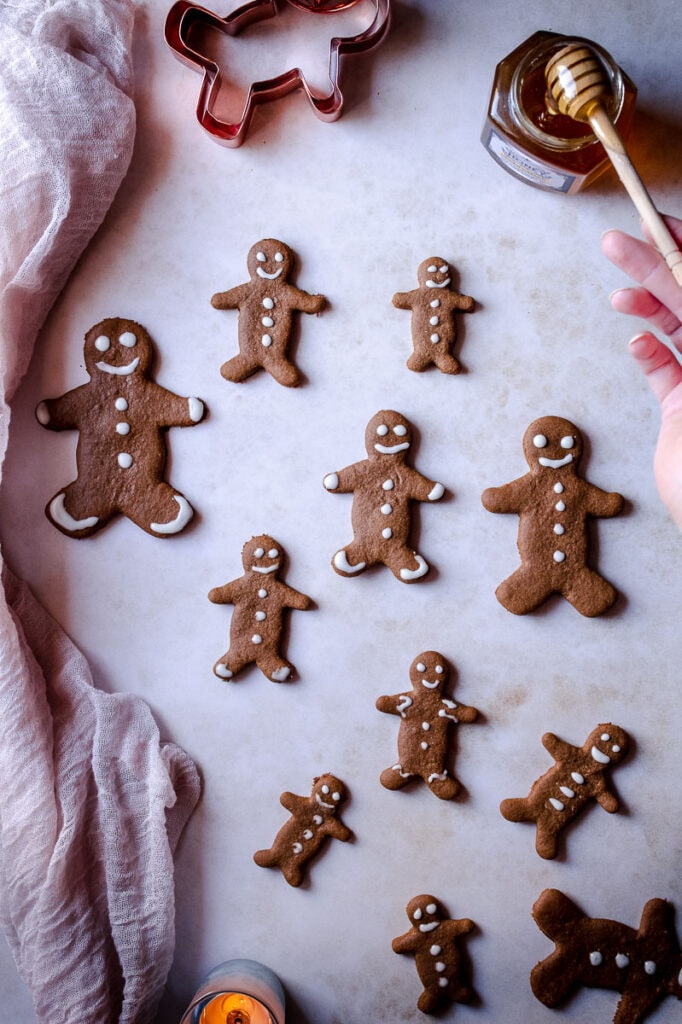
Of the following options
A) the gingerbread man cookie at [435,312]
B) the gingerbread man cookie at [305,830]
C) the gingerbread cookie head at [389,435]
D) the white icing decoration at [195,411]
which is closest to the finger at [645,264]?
the gingerbread man cookie at [435,312]

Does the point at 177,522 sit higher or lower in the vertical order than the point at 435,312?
lower

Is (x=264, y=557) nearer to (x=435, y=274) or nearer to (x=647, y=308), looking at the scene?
(x=435, y=274)

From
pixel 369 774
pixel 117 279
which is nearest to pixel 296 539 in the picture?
pixel 369 774

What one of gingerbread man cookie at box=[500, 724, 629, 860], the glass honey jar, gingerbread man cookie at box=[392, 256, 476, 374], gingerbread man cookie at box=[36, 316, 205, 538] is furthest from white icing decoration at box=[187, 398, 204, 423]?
gingerbread man cookie at box=[500, 724, 629, 860]

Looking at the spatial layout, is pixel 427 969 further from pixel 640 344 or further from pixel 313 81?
pixel 313 81

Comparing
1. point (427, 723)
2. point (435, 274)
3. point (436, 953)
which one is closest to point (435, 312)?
point (435, 274)
